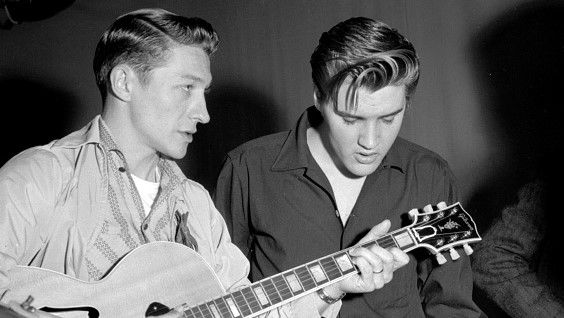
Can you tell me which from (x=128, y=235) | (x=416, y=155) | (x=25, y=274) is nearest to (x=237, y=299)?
(x=128, y=235)

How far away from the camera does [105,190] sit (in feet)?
7.54

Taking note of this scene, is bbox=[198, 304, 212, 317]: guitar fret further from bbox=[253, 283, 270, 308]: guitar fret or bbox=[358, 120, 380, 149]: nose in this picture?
bbox=[358, 120, 380, 149]: nose

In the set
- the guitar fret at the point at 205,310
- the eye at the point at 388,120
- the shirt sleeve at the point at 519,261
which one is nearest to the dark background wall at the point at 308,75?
the shirt sleeve at the point at 519,261

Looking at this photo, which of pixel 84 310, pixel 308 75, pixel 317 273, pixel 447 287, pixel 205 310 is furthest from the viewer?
pixel 308 75

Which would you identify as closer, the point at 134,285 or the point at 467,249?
the point at 134,285

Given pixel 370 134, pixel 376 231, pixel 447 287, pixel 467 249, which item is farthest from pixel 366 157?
pixel 447 287

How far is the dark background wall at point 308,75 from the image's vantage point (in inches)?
139

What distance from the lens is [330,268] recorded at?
236cm

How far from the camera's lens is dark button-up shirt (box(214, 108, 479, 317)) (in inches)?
105

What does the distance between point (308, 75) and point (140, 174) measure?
1.89 m

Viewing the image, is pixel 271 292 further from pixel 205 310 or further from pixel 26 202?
pixel 26 202

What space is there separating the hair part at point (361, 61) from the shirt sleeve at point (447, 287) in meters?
0.51

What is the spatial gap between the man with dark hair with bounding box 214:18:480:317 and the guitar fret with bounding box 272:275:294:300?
9.8 inches

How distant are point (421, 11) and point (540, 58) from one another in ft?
2.01
